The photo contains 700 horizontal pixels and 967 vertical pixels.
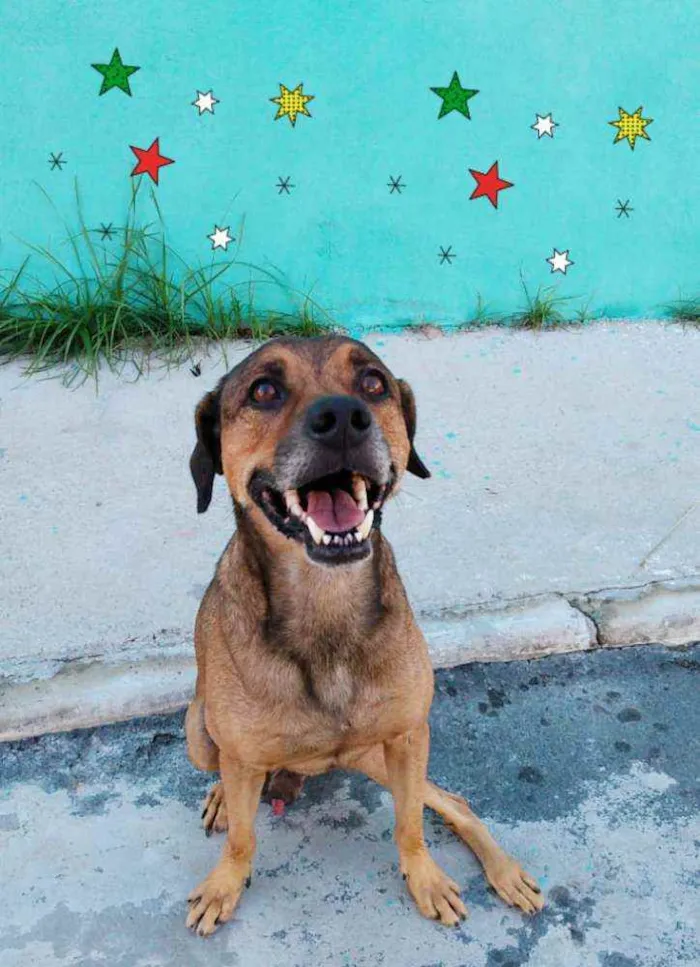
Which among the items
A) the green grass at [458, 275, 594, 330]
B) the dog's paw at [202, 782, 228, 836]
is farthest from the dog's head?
the green grass at [458, 275, 594, 330]

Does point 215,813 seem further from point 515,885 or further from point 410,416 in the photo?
point 410,416

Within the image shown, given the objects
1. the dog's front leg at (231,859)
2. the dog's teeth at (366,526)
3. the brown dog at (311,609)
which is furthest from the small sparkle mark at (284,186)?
the dog's front leg at (231,859)

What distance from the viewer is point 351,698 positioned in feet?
7.51

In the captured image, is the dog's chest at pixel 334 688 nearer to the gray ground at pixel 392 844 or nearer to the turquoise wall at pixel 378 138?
the gray ground at pixel 392 844

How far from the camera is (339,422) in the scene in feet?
6.99

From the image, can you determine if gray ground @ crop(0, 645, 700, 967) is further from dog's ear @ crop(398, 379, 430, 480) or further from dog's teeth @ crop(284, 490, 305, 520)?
dog's teeth @ crop(284, 490, 305, 520)

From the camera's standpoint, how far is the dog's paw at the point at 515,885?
8.15 feet

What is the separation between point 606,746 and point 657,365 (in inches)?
108

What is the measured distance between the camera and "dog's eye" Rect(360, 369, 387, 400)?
2430 millimetres

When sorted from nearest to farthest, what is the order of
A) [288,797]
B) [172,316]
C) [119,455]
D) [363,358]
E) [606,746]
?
[363,358] → [288,797] → [606,746] → [119,455] → [172,316]

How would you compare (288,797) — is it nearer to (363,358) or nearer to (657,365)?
(363,358)

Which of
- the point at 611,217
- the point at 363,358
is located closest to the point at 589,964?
the point at 363,358

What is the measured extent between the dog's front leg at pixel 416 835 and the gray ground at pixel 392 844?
2.0 inches

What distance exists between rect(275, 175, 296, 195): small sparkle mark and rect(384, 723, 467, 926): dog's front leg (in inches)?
138
